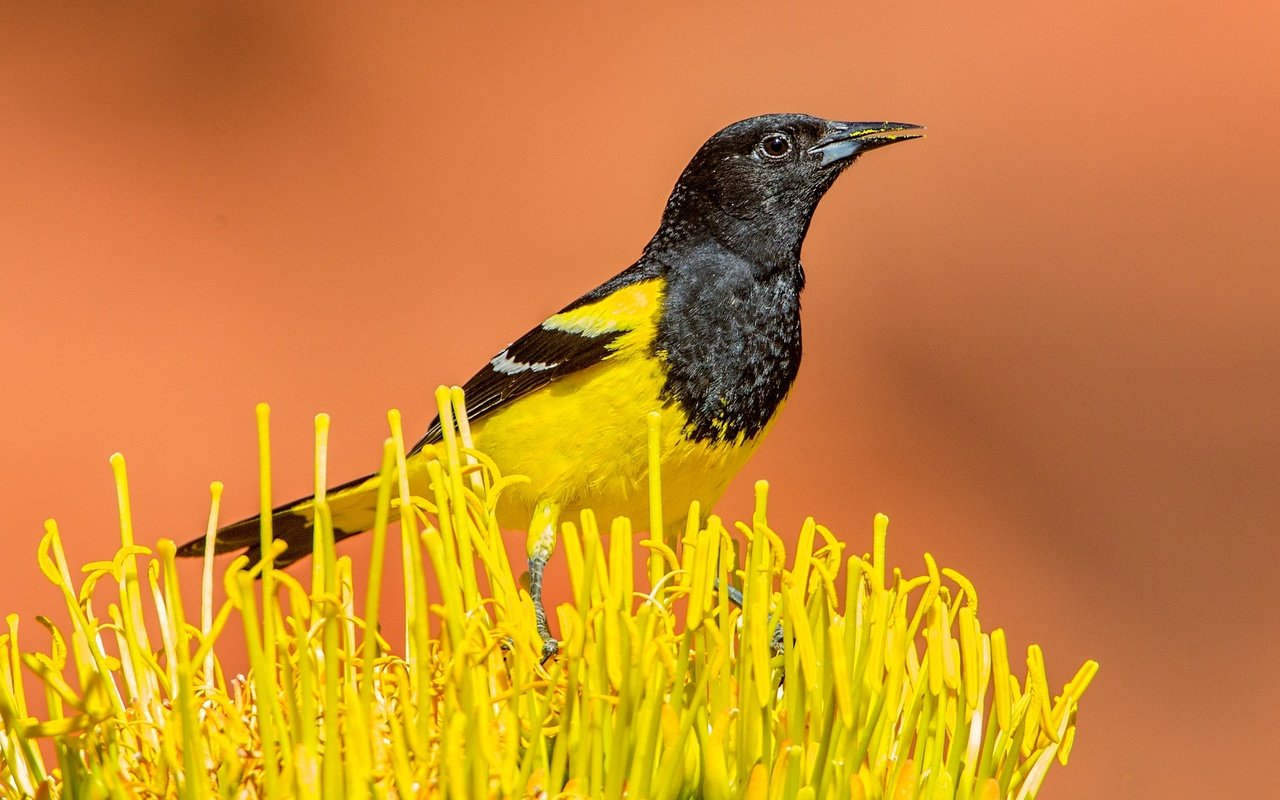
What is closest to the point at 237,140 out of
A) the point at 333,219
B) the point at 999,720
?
the point at 333,219

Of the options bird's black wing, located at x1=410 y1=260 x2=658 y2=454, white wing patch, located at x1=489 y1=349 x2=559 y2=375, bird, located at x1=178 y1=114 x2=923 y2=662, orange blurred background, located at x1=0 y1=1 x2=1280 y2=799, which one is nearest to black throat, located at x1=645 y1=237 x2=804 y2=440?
bird, located at x1=178 y1=114 x2=923 y2=662

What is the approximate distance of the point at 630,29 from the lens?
4777 millimetres

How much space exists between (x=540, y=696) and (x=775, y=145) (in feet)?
4.56

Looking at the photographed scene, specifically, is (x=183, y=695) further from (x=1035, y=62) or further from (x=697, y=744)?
(x=1035, y=62)

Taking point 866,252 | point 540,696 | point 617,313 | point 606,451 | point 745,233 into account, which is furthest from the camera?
point 866,252

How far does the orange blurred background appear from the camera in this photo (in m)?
4.11

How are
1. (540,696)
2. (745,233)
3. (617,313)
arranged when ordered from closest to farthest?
(540,696) < (617,313) < (745,233)

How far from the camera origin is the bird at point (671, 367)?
2.24 meters

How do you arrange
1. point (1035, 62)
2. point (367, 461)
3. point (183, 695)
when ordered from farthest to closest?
point (1035, 62), point (367, 461), point (183, 695)

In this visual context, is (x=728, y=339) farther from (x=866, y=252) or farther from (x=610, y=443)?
(x=866, y=252)

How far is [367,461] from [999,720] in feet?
8.98

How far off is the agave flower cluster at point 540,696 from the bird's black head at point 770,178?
1018 mm

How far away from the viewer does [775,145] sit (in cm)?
255


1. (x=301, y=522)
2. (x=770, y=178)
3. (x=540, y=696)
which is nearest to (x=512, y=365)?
(x=301, y=522)
